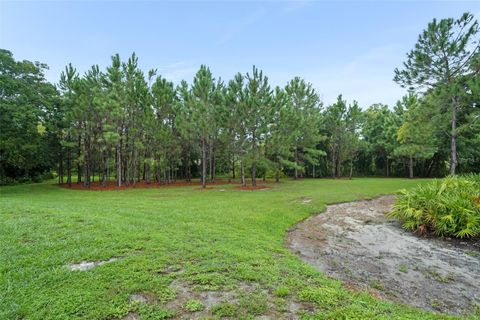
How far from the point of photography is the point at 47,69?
1764 cm

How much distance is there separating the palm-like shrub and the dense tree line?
5131 mm

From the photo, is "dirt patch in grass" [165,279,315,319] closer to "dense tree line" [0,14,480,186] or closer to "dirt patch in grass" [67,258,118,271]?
"dirt patch in grass" [67,258,118,271]

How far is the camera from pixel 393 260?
495 cm

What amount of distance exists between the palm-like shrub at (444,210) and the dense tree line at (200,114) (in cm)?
513

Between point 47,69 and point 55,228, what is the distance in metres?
18.0

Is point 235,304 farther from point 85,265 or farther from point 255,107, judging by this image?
point 255,107

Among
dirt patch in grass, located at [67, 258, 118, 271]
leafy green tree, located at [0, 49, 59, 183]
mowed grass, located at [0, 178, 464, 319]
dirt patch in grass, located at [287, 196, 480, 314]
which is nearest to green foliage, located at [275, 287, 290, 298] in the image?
mowed grass, located at [0, 178, 464, 319]

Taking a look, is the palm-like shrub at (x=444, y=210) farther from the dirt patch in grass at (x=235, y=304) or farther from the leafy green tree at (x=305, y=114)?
the leafy green tree at (x=305, y=114)

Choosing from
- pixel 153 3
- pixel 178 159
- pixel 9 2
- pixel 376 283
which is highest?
pixel 153 3

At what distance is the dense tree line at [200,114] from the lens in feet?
42.4

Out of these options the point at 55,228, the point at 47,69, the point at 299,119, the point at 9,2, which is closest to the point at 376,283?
the point at 55,228

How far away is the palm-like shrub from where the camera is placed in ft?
21.4

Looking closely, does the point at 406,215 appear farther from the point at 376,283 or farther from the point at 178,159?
the point at 178,159

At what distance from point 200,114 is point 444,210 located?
14.0m
